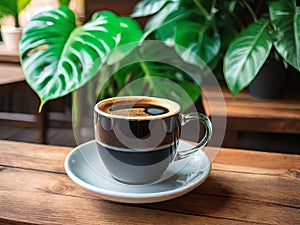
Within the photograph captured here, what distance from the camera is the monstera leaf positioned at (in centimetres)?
92

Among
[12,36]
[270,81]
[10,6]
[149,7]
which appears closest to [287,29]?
[270,81]

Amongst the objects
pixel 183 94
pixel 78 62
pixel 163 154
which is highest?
pixel 163 154

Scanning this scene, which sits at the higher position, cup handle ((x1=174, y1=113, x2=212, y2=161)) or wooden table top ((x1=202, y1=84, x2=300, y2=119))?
cup handle ((x1=174, y1=113, x2=212, y2=161))

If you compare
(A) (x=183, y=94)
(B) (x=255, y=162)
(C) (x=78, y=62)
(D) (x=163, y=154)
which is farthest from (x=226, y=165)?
(A) (x=183, y=94)

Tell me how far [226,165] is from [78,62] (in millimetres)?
470

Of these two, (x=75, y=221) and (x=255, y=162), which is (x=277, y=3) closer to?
(x=255, y=162)

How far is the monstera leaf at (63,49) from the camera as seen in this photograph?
36.2 inches

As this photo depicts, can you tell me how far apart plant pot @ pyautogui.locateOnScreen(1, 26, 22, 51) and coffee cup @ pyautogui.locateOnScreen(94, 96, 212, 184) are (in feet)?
4.23

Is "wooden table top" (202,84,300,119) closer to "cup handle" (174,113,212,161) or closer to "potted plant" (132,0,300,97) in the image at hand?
"potted plant" (132,0,300,97)

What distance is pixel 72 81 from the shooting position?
36.0 inches

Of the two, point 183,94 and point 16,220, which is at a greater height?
point 16,220

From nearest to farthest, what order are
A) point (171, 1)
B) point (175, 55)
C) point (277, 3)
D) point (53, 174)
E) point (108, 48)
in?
1. point (53, 174)
2. point (108, 48)
3. point (277, 3)
4. point (171, 1)
5. point (175, 55)

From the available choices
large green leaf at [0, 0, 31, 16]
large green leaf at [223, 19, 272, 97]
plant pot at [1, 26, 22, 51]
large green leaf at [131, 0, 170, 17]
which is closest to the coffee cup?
large green leaf at [223, 19, 272, 97]

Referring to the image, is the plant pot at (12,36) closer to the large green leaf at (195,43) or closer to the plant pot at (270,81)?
the large green leaf at (195,43)
